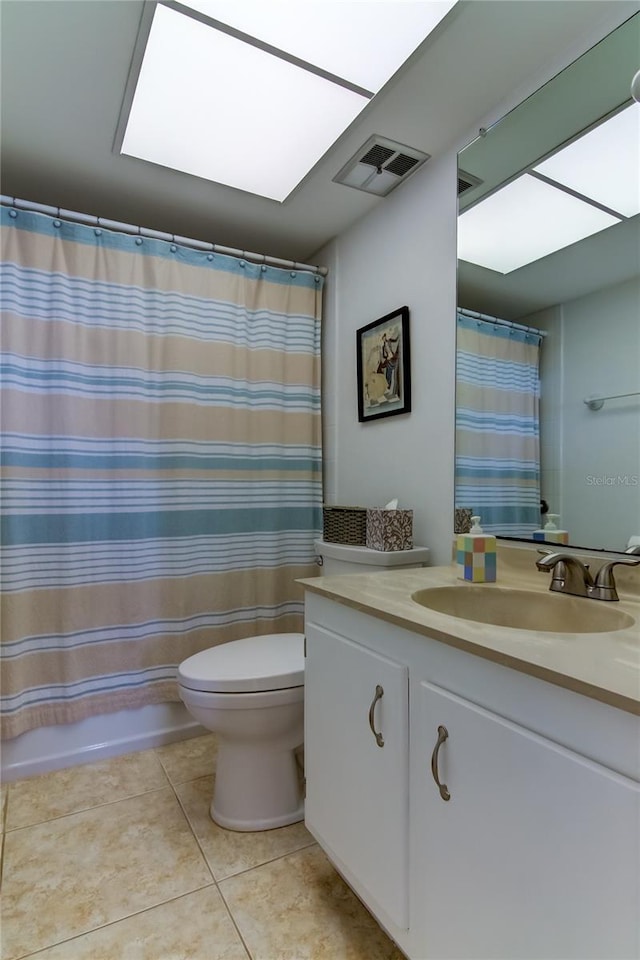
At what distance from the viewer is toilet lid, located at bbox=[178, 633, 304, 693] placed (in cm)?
147

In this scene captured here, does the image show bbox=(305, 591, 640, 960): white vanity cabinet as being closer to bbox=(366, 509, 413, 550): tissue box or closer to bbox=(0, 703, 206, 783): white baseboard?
bbox=(366, 509, 413, 550): tissue box

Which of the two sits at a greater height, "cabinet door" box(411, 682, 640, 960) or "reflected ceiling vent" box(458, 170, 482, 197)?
A: "reflected ceiling vent" box(458, 170, 482, 197)

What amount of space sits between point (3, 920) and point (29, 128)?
2228 millimetres

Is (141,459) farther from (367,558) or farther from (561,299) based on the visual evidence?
(561,299)

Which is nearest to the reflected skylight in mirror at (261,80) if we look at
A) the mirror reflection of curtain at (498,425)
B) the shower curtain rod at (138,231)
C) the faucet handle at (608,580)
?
the shower curtain rod at (138,231)

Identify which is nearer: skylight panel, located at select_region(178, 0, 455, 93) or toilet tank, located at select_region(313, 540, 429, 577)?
skylight panel, located at select_region(178, 0, 455, 93)

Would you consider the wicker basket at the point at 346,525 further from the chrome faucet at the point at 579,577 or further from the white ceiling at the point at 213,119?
the white ceiling at the point at 213,119

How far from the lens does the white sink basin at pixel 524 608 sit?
1.08 m

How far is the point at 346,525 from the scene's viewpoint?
1906mm

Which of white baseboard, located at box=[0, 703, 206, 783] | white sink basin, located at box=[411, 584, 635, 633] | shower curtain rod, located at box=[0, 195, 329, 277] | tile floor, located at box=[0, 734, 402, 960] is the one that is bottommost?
tile floor, located at box=[0, 734, 402, 960]

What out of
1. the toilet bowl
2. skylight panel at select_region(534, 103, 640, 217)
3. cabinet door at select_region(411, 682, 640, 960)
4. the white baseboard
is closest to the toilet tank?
the toilet bowl

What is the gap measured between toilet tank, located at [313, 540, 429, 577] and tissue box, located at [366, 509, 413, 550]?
22mm

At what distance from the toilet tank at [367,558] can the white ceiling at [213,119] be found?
1.36 m

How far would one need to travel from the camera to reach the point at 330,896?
129cm
